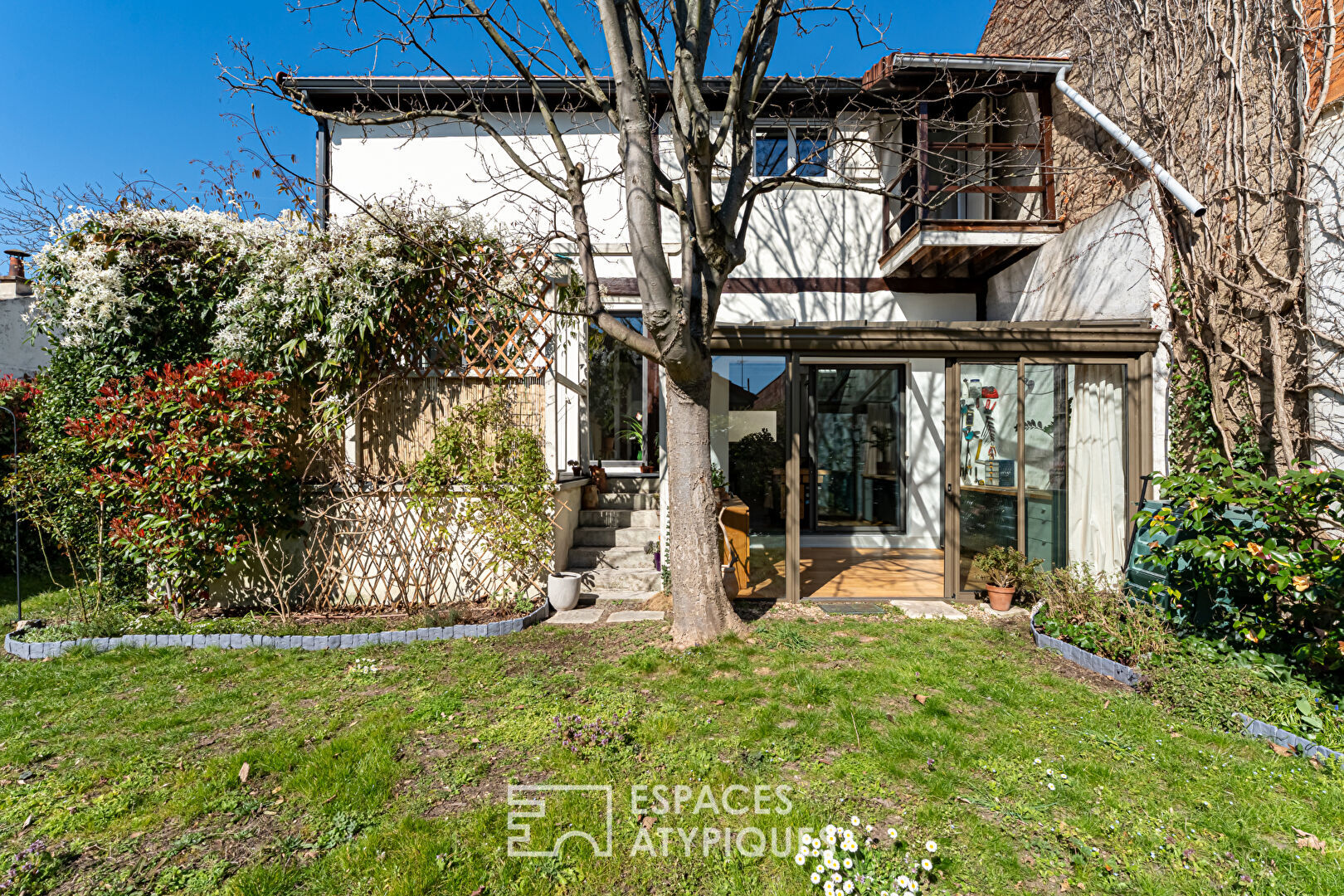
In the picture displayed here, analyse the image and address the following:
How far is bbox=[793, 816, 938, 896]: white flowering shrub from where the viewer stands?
6.61ft

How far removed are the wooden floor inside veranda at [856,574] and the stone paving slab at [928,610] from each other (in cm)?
15

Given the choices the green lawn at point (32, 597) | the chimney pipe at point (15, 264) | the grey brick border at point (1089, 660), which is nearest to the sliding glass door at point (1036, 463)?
the grey brick border at point (1089, 660)

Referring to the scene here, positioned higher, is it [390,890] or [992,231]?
[992,231]

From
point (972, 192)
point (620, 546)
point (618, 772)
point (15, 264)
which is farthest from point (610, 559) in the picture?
point (15, 264)

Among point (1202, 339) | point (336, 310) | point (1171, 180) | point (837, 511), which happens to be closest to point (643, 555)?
point (837, 511)

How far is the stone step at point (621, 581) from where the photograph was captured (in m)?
6.10

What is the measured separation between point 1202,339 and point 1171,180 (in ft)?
4.88

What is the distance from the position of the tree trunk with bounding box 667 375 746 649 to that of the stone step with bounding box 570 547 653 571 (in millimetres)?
1784

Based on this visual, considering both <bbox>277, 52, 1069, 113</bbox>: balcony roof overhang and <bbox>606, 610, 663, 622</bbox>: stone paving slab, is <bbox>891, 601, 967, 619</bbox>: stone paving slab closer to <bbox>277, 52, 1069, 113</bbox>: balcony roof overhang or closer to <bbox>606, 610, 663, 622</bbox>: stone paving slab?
<bbox>606, 610, 663, 622</bbox>: stone paving slab

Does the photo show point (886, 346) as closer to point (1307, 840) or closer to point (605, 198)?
point (1307, 840)

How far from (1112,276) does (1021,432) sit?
79.6 inches

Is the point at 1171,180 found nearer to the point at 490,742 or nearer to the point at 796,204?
the point at 796,204

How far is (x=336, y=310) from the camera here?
5445 mm

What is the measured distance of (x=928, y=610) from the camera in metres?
5.53
